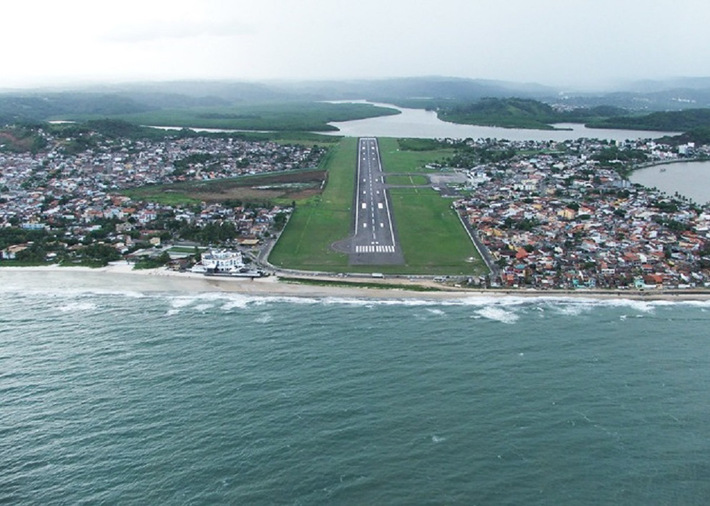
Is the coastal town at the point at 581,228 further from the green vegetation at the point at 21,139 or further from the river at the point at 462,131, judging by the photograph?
the green vegetation at the point at 21,139

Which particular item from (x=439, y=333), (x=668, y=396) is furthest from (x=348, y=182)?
(x=668, y=396)

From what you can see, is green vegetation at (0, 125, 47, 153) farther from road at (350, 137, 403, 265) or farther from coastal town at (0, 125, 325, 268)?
road at (350, 137, 403, 265)

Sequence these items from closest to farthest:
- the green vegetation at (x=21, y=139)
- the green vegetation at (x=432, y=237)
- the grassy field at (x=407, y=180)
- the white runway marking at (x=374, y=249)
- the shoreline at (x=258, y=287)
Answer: the shoreline at (x=258, y=287), the green vegetation at (x=432, y=237), the white runway marking at (x=374, y=249), the grassy field at (x=407, y=180), the green vegetation at (x=21, y=139)

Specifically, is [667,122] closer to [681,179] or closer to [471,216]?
[681,179]

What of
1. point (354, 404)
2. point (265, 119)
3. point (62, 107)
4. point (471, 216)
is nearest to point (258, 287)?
point (354, 404)

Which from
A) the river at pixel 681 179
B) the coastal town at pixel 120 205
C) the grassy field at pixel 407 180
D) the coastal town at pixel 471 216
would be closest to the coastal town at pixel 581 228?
the coastal town at pixel 471 216

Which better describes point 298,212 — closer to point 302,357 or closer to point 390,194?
point 390,194
